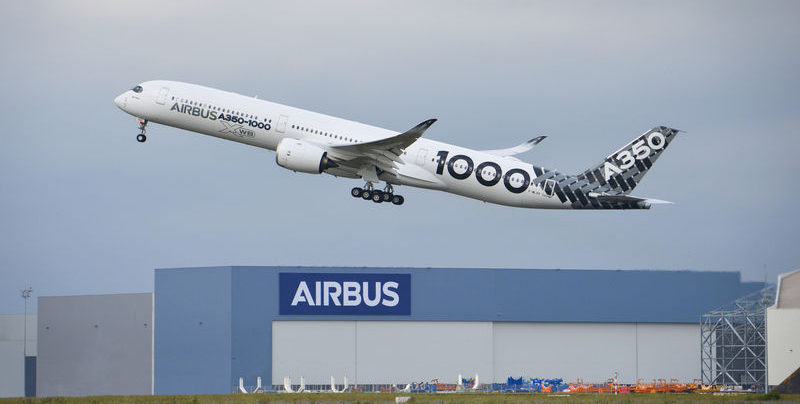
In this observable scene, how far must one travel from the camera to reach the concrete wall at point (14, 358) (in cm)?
13025

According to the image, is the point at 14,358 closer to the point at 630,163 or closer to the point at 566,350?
the point at 566,350

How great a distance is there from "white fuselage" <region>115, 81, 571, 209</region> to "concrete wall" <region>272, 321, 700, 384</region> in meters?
28.1

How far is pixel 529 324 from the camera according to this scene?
366 ft

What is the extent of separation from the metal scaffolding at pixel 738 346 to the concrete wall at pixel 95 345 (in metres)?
44.6

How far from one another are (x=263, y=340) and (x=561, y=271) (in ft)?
A: 82.3

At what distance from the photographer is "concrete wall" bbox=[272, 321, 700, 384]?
107 meters

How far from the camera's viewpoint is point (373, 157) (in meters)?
80.7

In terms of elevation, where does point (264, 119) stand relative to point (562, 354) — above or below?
above

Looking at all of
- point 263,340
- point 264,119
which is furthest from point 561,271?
point 264,119

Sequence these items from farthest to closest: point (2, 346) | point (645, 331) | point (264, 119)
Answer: point (2, 346) → point (645, 331) → point (264, 119)

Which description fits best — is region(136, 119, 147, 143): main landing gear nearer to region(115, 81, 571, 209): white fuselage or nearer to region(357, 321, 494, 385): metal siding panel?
region(115, 81, 571, 209): white fuselage

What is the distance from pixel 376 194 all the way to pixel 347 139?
14.6 feet

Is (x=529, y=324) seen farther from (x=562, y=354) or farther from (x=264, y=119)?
(x=264, y=119)

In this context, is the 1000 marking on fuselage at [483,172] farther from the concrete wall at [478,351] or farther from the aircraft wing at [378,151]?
the concrete wall at [478,351]
